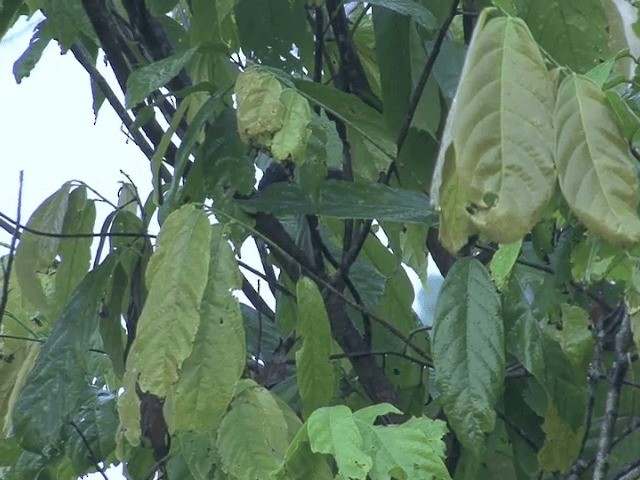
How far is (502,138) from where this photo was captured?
44 cm

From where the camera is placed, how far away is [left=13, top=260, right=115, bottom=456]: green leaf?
90cm

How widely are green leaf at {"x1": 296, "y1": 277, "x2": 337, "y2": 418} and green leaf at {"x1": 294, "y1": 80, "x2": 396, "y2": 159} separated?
0.15 meters

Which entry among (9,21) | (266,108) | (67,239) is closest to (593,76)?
(266,108)

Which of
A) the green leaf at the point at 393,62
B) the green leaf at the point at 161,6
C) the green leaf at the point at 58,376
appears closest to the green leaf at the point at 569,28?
the green leaf at the point at 393,62

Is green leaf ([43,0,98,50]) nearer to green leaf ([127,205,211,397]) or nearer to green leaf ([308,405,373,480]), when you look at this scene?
green leaf ([127,205,211,397])

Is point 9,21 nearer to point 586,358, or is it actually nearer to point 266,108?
point 266,108

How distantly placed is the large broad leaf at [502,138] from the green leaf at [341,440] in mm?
176

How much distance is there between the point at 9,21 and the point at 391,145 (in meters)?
0.34

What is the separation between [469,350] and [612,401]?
0.39 feet

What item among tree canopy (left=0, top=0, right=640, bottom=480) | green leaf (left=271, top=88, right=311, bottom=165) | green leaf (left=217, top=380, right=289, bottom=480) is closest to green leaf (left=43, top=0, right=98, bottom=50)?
tree canopy (left=0, top=0, right=640, bottom=480)

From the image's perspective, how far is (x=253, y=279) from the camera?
1.39m

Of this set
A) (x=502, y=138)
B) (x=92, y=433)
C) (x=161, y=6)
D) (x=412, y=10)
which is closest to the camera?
(x=502, y=138)

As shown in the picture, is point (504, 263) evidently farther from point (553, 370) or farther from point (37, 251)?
point (37, 251)

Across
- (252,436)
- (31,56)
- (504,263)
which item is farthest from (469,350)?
(31,56)
